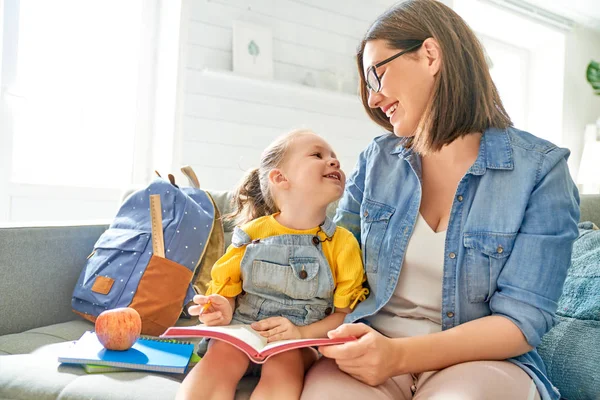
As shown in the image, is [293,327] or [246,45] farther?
[246,45]

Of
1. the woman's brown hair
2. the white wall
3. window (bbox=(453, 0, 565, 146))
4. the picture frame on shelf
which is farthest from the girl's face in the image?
the white wall

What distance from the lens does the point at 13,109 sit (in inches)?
117

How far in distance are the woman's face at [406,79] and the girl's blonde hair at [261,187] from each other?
270 millimetres

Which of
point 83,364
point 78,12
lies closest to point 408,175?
point 83,364

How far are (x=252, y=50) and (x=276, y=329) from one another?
2677 millimetres

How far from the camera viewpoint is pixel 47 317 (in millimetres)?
1746

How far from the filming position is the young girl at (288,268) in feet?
3.98

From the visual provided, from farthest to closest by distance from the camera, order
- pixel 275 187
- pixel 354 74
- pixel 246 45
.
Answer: pixel 354 74 → pixel 246 45 → pixel 275 187

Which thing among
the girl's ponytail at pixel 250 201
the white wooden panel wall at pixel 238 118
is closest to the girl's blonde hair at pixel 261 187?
the girl's ponytail at pixel 250 201

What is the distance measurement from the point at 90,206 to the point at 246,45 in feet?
4.36

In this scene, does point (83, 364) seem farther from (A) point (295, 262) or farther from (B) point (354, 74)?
(B) point (354, 74)

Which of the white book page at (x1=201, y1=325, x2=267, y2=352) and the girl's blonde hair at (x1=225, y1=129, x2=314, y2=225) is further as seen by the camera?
the girl's blonde hair at (x1=225, y1=129, x2=314, y2=225)

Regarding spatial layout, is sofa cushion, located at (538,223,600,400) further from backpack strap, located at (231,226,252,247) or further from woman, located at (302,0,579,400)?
backpack strap, located at (231,226,252,247)

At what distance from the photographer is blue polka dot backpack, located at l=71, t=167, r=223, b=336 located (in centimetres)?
169
